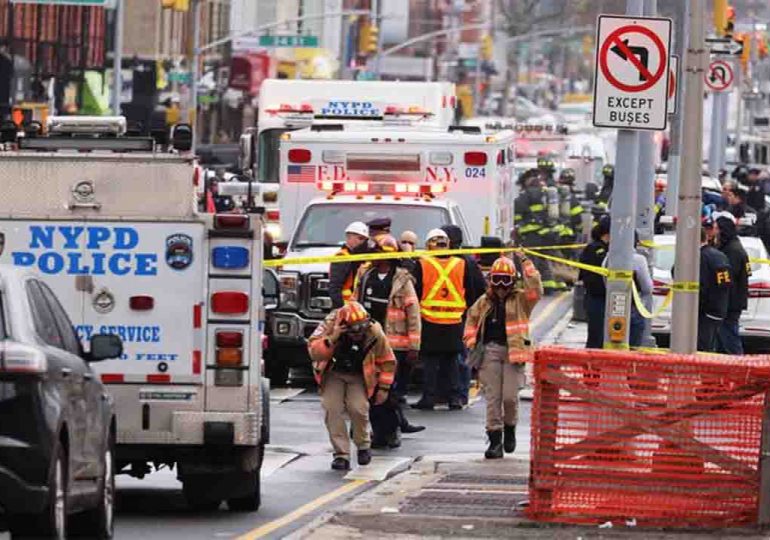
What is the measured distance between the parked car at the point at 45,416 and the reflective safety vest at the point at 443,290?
9579 mm

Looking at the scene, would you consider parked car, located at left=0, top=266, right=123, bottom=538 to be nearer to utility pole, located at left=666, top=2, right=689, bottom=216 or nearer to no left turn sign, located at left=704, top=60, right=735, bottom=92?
utility pole, located at left=666, top=2, right=689, bottom=216

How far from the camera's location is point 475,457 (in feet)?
59.4

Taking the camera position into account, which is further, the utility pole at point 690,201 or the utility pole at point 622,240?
the utility pole at point 622,240

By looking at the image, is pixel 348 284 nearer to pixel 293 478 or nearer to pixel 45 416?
pixel 293 478

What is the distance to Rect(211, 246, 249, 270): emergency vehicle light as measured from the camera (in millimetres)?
14195

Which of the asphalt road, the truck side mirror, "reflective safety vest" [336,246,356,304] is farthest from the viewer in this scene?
"reflective safety vest" [336,246,356,304]

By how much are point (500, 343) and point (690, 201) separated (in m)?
3.25

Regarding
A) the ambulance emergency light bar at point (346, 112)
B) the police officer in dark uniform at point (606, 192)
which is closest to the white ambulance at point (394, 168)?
the ambulance emergency light bar at point (346, 112)

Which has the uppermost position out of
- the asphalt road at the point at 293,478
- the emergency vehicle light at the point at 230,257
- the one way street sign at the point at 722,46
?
the one way street sign at the point at 722,46

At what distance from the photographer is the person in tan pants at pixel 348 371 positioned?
1717 cm

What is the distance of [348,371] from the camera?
17328 millimetres

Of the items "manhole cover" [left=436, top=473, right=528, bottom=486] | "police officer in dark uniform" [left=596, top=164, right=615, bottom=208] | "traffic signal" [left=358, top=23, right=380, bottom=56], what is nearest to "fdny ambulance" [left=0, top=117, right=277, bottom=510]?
"manhole cover" [left=436, top=473, right=528, bottom=486]

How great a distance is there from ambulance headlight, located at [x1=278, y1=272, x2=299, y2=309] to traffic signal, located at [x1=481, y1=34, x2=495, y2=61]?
9815 cm

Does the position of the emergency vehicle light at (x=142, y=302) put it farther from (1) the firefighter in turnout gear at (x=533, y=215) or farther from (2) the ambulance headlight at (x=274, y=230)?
(1) the firefighter in turnout gear at (x=533, y=215)
